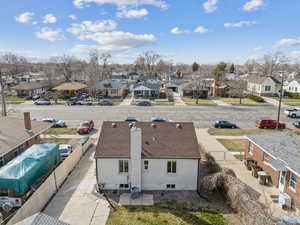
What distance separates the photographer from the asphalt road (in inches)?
1423

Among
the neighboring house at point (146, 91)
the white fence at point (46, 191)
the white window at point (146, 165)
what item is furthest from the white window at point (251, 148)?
A: the neighboring house at point (146, 91)

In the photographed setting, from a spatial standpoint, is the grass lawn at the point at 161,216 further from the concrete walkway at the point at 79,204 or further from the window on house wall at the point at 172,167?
the window on house wall at the point at 172,167

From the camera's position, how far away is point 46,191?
45.6 ft

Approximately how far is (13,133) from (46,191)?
8186 millimetres

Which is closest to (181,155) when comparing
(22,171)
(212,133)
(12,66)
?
(22,171)

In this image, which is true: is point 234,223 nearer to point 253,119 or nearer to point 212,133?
point 212,133

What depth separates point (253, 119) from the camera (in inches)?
1473

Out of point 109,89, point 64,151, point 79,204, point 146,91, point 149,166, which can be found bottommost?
point 79,204

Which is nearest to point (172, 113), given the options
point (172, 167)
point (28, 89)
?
point (172, 167)

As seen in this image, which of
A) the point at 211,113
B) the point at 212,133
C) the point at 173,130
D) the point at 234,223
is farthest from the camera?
the point at 211,113

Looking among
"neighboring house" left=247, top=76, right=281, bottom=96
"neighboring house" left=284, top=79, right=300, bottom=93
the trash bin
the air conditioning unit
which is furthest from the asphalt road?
"neighboring house" left=284, top=79, right=300, bottom=93

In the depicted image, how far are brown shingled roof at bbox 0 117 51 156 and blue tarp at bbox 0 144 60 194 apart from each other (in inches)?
56.6

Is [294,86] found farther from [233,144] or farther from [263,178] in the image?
[263,178]

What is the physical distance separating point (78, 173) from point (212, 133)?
18.9 metres
